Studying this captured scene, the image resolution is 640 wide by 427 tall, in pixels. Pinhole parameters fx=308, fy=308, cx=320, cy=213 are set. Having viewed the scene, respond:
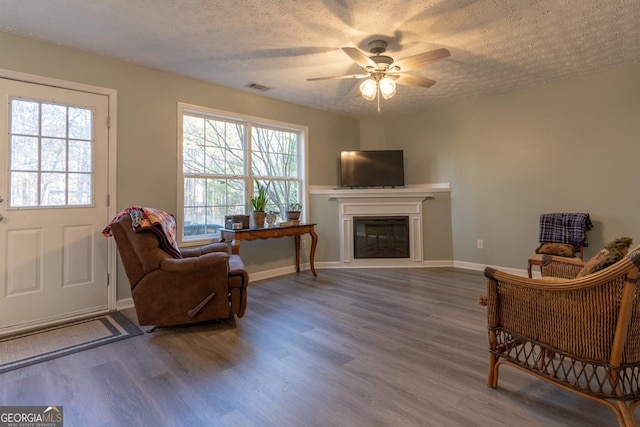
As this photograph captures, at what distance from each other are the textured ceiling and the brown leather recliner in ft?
5.28

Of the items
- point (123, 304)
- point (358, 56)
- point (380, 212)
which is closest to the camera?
point (358, 56)

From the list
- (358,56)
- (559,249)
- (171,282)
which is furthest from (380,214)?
(171,282)

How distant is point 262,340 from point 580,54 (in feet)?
13.2

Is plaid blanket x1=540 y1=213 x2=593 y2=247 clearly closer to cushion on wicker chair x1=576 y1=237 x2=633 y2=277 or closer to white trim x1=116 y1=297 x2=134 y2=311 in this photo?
cushion on wicker chair x1=576 y1=237 x2=633 y2=277

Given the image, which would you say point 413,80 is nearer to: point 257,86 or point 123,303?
point 257,86

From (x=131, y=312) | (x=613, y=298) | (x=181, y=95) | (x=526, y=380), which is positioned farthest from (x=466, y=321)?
(x=181, y=95)

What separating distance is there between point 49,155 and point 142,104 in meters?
0.97

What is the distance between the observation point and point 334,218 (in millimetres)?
4832

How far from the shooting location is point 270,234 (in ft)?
12.6

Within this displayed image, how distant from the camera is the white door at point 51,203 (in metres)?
2.56

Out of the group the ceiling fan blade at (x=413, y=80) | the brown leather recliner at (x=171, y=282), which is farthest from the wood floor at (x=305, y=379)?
the ceiling fan blade at (x=413, y=80)

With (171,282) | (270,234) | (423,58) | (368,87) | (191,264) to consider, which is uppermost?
(423,58)

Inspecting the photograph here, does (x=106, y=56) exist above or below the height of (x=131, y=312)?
above

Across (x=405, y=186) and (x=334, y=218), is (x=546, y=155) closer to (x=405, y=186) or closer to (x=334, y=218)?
(x=405, y=186)
